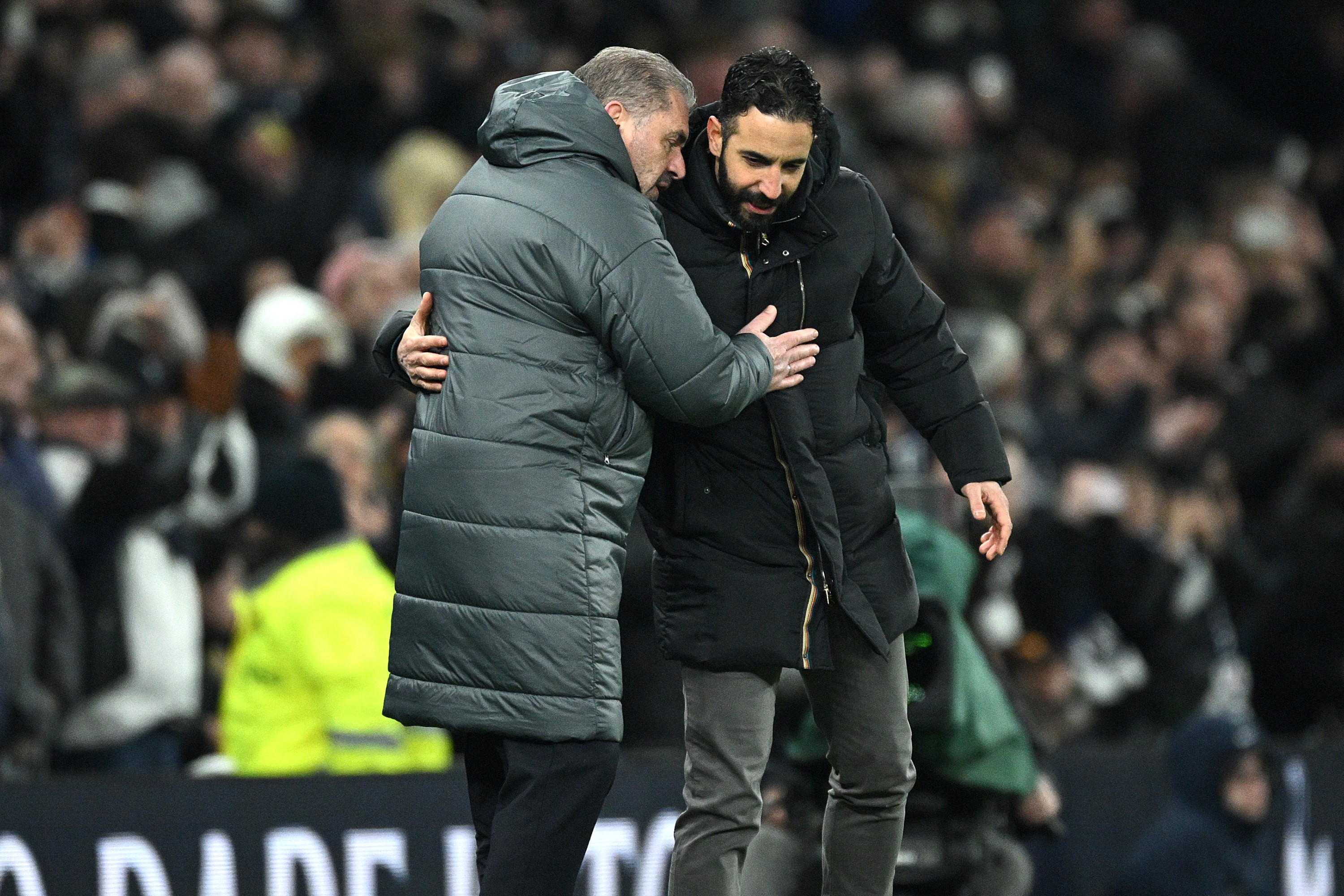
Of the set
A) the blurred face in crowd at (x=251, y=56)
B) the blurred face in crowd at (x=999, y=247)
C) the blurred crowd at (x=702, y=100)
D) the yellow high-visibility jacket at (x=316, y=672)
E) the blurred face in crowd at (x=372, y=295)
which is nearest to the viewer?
the yellow high-visibility jacket at (x=316, y=672)

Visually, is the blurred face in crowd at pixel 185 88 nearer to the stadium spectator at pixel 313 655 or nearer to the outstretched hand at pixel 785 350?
the stadium spectator at pixel 313 655

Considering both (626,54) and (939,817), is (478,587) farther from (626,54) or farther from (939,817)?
(939,817)

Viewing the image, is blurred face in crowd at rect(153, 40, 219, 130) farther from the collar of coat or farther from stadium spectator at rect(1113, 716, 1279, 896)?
the collar of coat

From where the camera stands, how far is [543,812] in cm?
430

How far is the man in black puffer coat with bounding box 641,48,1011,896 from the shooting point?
15.0 ft

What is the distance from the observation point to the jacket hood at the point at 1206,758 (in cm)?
704

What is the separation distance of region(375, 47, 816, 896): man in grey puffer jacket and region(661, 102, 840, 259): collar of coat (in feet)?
0.82

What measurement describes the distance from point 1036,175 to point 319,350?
6.13 meters

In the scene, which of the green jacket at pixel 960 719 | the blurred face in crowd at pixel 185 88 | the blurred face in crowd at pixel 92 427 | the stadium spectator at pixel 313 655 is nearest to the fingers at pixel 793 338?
the green jacket at pixel 960 719

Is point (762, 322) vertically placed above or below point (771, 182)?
below

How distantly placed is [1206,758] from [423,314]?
3575mm

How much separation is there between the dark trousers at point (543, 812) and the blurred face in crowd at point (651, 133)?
1132mm

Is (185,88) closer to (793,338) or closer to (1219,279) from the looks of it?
(1219,279)

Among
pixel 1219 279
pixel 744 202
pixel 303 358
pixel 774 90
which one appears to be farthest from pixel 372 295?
pixel 1219 279
